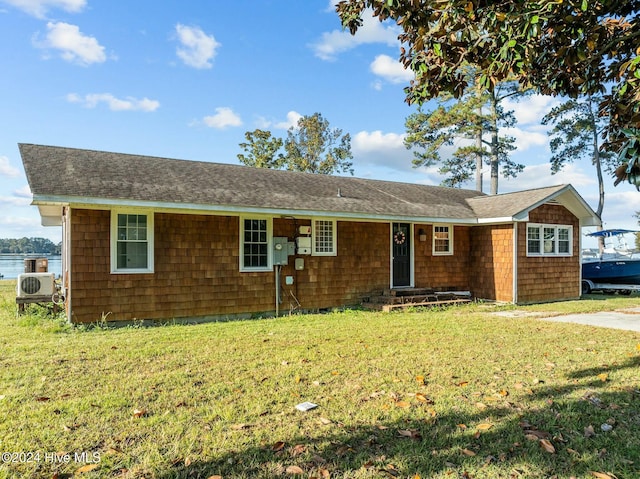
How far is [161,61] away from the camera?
11961mm

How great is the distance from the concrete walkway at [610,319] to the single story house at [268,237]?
7.72ft

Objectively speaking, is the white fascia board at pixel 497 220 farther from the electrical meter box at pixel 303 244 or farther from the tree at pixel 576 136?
the tree at pixel 576 136

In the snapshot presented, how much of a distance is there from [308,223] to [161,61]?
6.40 metres

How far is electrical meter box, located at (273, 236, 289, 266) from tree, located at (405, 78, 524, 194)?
16912 millimetres

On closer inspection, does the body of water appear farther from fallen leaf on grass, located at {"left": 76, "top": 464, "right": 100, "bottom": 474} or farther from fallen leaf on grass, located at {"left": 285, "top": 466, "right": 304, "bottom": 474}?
fallen leaf on grass, located at {"left": 285, "top": 466, "right": 304, "bottom": 474}

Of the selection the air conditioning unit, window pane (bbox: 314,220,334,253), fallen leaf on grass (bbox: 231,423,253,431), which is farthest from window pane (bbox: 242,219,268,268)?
fallen leaf on grass (bbox: 231,423,253,431)

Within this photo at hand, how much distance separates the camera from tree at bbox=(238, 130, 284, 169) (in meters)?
30.5

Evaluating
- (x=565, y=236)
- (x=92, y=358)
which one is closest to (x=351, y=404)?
(x=92, y=358)

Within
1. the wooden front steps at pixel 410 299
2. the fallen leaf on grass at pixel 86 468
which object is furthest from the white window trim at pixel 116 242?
the fallen leaf on grass at pixel 86 468

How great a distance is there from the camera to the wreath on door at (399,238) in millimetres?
12234

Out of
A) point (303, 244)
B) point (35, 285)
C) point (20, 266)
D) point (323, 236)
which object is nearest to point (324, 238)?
point (323, 236)

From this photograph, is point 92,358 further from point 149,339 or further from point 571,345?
point 571,345

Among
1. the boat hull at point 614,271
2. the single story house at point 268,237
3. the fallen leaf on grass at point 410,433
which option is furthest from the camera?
the boat hull at point 614,271

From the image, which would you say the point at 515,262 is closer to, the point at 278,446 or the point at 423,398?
the point at 423,398
